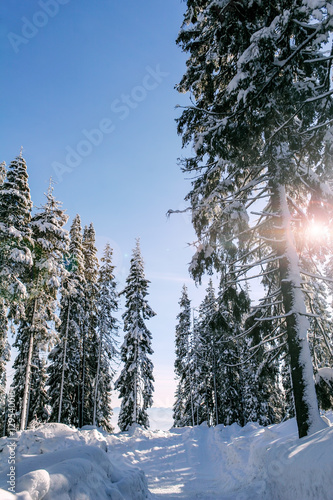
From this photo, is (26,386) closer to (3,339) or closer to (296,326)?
(3,339)

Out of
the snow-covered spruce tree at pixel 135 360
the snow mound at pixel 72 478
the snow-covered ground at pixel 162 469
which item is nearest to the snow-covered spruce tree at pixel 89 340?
the snow-covered spruce tree at pixel 135 360

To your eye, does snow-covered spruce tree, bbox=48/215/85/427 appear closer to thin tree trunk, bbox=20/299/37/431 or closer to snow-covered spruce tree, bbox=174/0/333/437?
thin tree trunk, bbox=20/299/37/431

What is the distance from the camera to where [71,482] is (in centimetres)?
400

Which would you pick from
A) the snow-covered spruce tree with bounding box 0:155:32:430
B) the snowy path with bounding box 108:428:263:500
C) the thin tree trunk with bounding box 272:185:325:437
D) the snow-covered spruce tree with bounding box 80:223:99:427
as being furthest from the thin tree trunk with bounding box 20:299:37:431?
the thin tree trunk with bounding box 272:185:325:437

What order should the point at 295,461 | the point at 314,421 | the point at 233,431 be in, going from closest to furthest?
the point at 295,461 < the point at 314,421 < the point at 233,431

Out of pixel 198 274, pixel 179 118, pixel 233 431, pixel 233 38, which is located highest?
pixel 233 38

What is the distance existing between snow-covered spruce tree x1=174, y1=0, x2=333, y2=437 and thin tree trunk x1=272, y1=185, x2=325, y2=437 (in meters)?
0.02

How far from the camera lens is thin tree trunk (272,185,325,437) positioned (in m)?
6.02

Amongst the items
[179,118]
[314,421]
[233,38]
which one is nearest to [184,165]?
[179,118]

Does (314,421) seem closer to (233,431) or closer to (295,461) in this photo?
(295,461)

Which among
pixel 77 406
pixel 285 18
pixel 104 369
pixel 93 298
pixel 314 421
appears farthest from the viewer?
pixel 93 298

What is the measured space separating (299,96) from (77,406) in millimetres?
26240

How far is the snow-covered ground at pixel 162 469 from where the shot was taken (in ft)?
12.4

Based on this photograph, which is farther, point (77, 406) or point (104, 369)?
point (104, 369)
